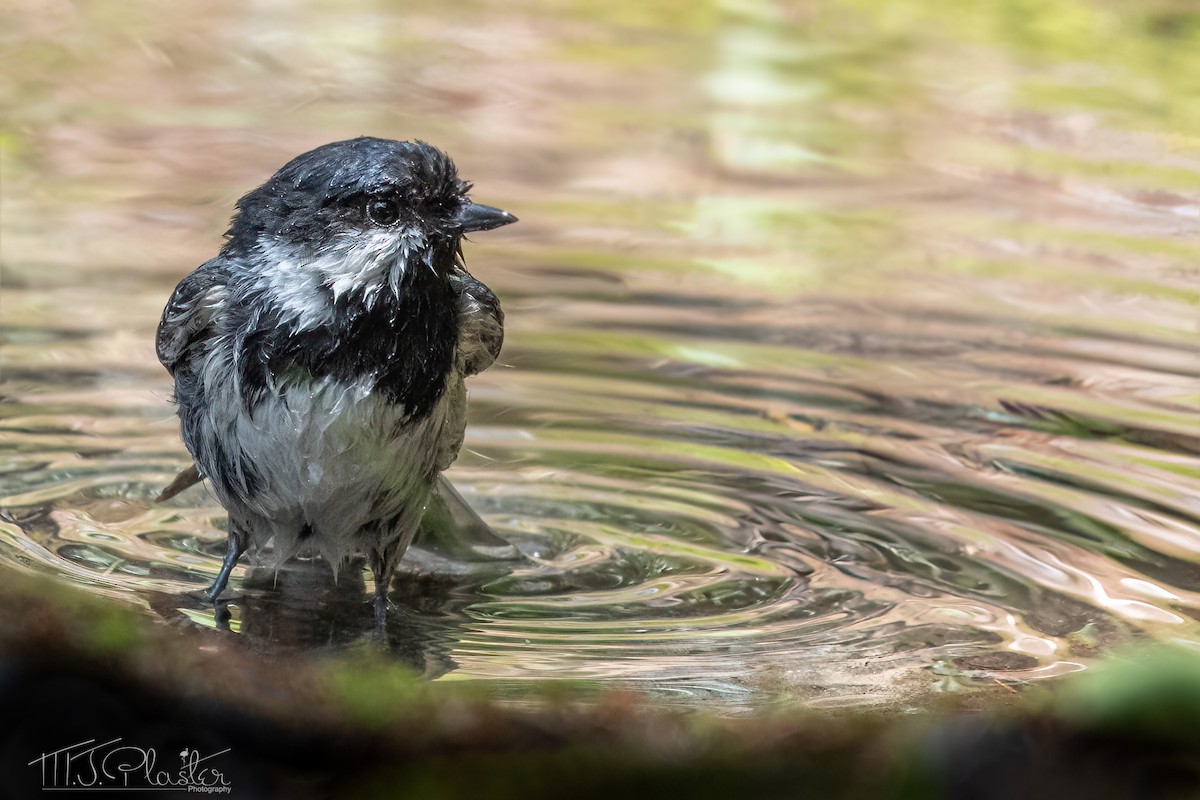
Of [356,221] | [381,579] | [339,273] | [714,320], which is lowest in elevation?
[381,579]

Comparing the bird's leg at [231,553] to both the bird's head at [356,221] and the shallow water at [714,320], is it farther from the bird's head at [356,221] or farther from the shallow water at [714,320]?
the bird's head at [356,221]

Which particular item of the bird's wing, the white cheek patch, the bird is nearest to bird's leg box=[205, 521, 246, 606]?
the bird

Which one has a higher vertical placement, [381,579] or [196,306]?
[196,306]

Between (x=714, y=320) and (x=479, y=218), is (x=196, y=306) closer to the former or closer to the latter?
(x=479, y=218)

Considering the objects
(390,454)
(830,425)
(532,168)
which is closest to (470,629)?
(390,454)

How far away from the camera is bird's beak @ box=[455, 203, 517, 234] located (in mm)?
3594

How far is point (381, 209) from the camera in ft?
11.6

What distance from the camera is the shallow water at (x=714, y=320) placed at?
3.77m

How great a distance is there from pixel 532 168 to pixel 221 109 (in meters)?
2.00

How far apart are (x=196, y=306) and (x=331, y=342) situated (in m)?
0.41
